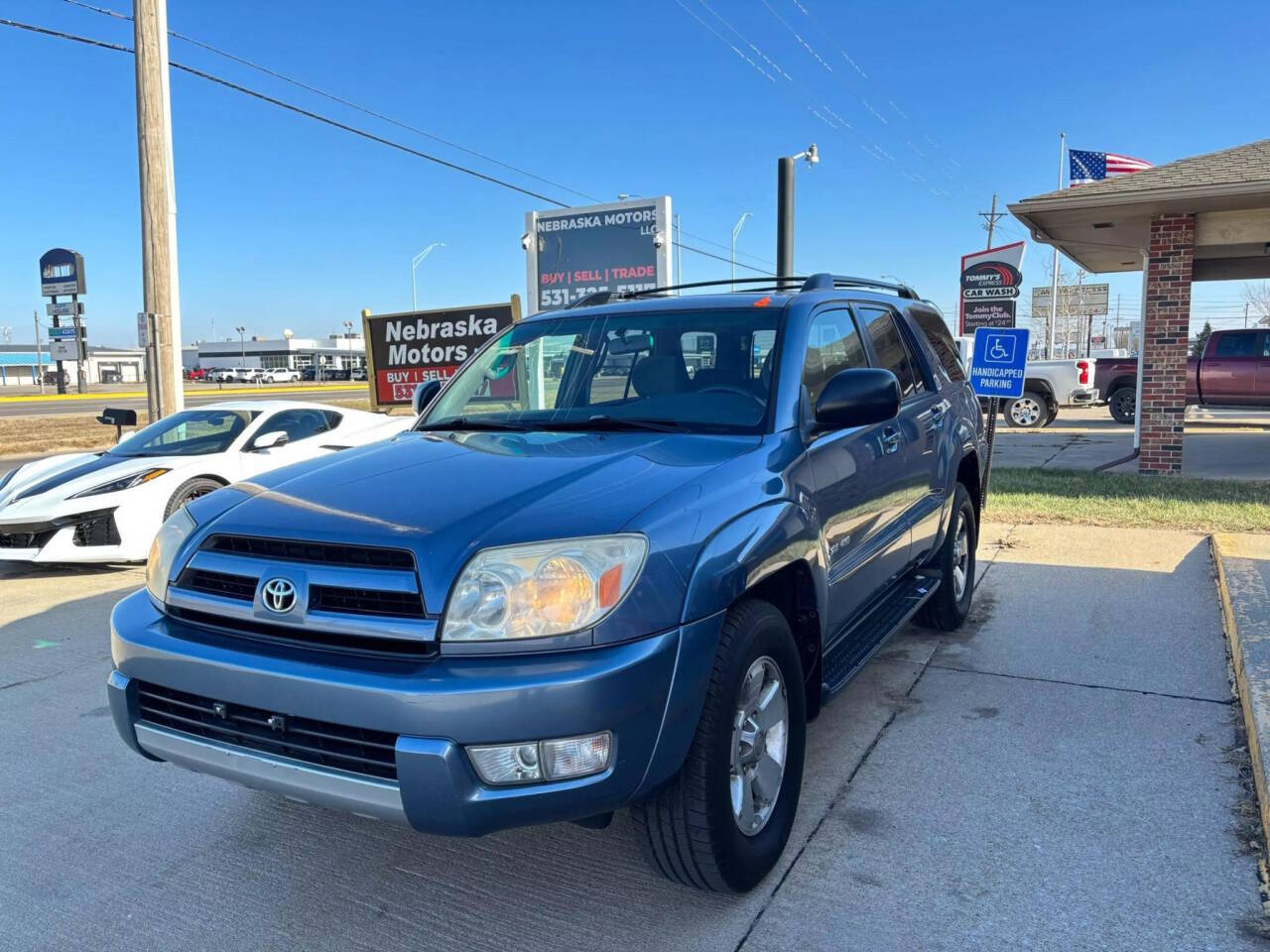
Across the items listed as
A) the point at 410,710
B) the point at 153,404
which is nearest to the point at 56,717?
the point at 410,710

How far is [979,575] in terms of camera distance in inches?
276

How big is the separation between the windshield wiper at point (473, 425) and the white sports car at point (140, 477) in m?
2.84

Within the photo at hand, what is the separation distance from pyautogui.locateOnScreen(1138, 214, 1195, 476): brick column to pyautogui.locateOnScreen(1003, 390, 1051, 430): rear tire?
880cm

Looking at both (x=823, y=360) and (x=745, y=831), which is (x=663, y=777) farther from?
(x=823, y=360)

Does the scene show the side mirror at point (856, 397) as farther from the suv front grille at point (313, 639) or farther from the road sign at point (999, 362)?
the road sign at point (999, 362)

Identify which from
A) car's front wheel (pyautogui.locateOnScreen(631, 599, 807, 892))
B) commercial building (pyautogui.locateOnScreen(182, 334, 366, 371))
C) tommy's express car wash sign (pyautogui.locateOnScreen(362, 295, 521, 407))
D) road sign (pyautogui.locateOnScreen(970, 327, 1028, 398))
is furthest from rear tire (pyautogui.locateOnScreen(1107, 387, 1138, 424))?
commercial building (pyautogui.locateOnScreen(182, 334, 366, 371))

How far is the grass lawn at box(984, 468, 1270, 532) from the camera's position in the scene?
8.46m

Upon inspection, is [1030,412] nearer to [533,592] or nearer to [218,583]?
[533,592]

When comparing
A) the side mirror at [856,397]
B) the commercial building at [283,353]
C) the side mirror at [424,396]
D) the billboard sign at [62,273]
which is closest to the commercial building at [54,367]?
the commercial building at [283,353]

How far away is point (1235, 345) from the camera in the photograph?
59.6 ft

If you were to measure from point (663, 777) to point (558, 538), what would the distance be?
0.66 m

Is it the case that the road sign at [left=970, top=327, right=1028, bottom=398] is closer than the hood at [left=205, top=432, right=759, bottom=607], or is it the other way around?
the hood at [left=205, top=432, right=759, bottom=607]

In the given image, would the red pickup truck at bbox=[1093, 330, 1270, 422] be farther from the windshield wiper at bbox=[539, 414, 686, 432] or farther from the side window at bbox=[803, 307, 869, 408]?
the windshield wiper at bbox=[539, 414, 686, 432]

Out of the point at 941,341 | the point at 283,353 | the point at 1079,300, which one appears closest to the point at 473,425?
the point at 941,341
